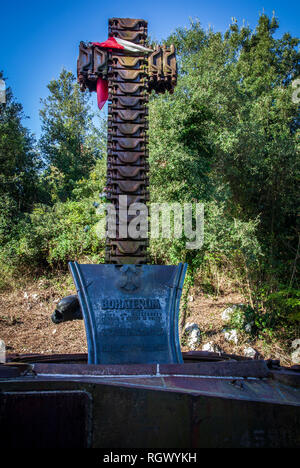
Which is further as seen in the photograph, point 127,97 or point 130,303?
point 127,97

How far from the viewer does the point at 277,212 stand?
10492 mm

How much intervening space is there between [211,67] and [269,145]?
132 inches

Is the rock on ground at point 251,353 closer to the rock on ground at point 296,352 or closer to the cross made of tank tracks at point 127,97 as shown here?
the rock on ground at point 296,352

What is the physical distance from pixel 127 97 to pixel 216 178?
6444 mm

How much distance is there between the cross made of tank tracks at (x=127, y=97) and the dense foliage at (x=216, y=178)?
3.46 meters

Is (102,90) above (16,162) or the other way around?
the other way around

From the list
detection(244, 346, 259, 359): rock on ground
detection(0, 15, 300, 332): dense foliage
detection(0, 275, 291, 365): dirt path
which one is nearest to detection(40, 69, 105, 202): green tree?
detection(0, 15, 300, 332): dense foliage

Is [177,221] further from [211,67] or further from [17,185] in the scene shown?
[17,185]

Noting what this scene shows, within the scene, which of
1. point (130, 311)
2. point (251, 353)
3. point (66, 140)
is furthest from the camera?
point (66, 140)

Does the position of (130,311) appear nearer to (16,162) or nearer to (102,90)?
(102,90)

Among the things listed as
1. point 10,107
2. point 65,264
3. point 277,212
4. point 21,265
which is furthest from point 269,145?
point 10,107

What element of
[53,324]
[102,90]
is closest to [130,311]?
[102,90]

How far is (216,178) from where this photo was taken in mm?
10250

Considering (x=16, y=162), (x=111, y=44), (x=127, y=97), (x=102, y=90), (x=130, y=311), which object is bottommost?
Answer: (x=130, y=311)
